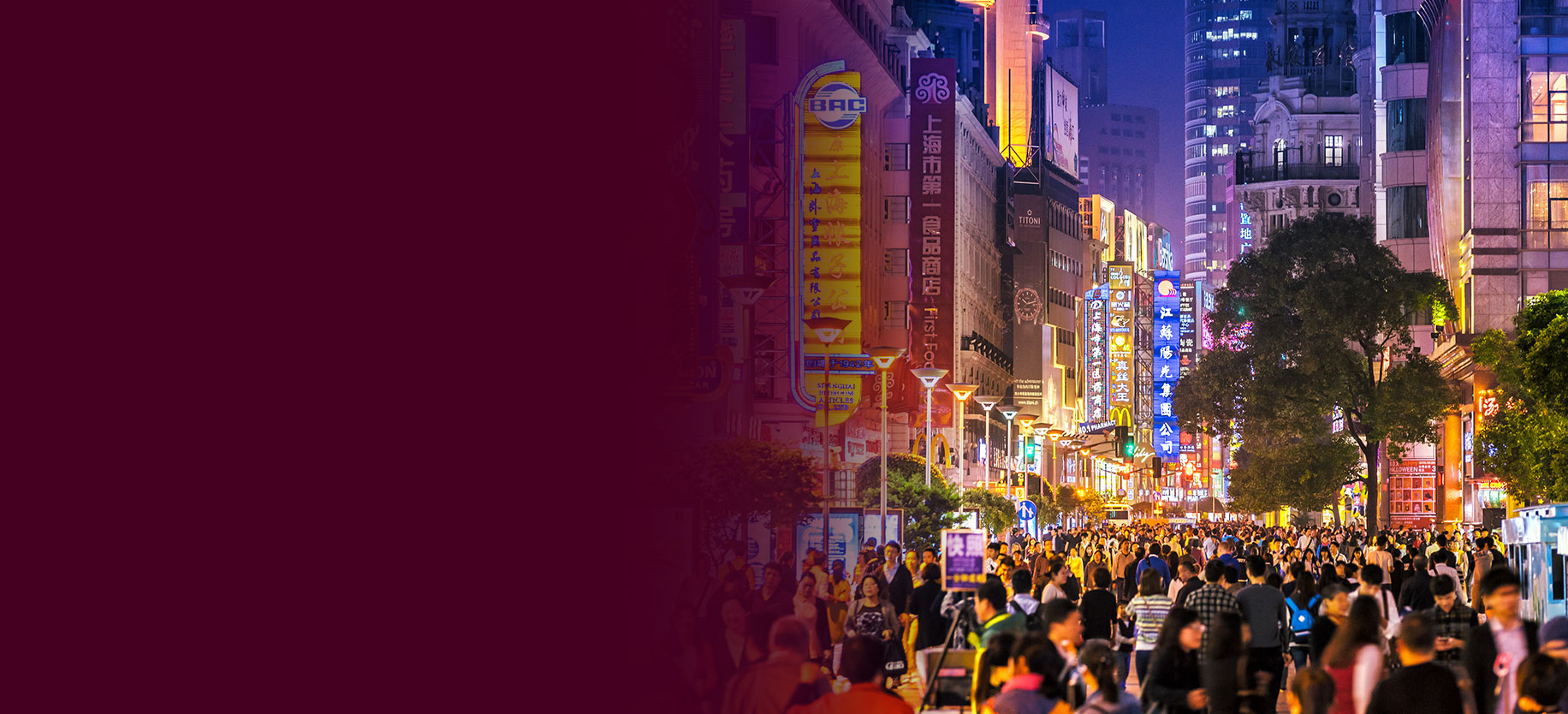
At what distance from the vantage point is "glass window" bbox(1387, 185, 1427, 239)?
280ft

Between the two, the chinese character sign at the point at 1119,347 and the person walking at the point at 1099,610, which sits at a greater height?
the chinese character sign at the point at 1119,347

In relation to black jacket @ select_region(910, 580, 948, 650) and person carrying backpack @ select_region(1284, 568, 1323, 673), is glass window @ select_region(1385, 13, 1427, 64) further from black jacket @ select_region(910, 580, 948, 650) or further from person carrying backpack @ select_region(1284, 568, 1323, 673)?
black jacket @ select_region(910, 580, 948, 650)

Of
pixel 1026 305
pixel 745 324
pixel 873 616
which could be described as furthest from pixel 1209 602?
pixel 1026 305

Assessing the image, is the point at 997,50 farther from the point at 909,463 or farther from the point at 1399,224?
the point at 909,463

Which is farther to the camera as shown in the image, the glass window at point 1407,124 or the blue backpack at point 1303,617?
the glass window at point 1407,124

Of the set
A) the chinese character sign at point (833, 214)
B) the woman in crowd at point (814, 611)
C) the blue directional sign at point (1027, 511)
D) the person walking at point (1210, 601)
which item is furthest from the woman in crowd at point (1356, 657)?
the chinese character sign at point (833, 214)

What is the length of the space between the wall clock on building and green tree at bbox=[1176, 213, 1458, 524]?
70300 mm

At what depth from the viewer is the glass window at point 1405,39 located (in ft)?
285

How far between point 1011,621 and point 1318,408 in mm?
47582

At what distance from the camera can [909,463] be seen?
56094mm

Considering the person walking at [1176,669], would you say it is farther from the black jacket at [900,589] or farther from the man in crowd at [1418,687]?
the black jacket at [900,589]

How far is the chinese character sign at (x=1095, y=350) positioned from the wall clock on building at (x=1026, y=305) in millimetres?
19888

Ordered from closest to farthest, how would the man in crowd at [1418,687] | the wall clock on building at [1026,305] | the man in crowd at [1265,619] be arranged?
the man in crowd at [1418,687], the man in crowd at [1265,619], the wall clock on building at [1026,305]

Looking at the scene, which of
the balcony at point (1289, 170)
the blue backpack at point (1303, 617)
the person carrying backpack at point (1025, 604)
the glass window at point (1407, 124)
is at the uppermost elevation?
the balcony at point (1289, 170)
